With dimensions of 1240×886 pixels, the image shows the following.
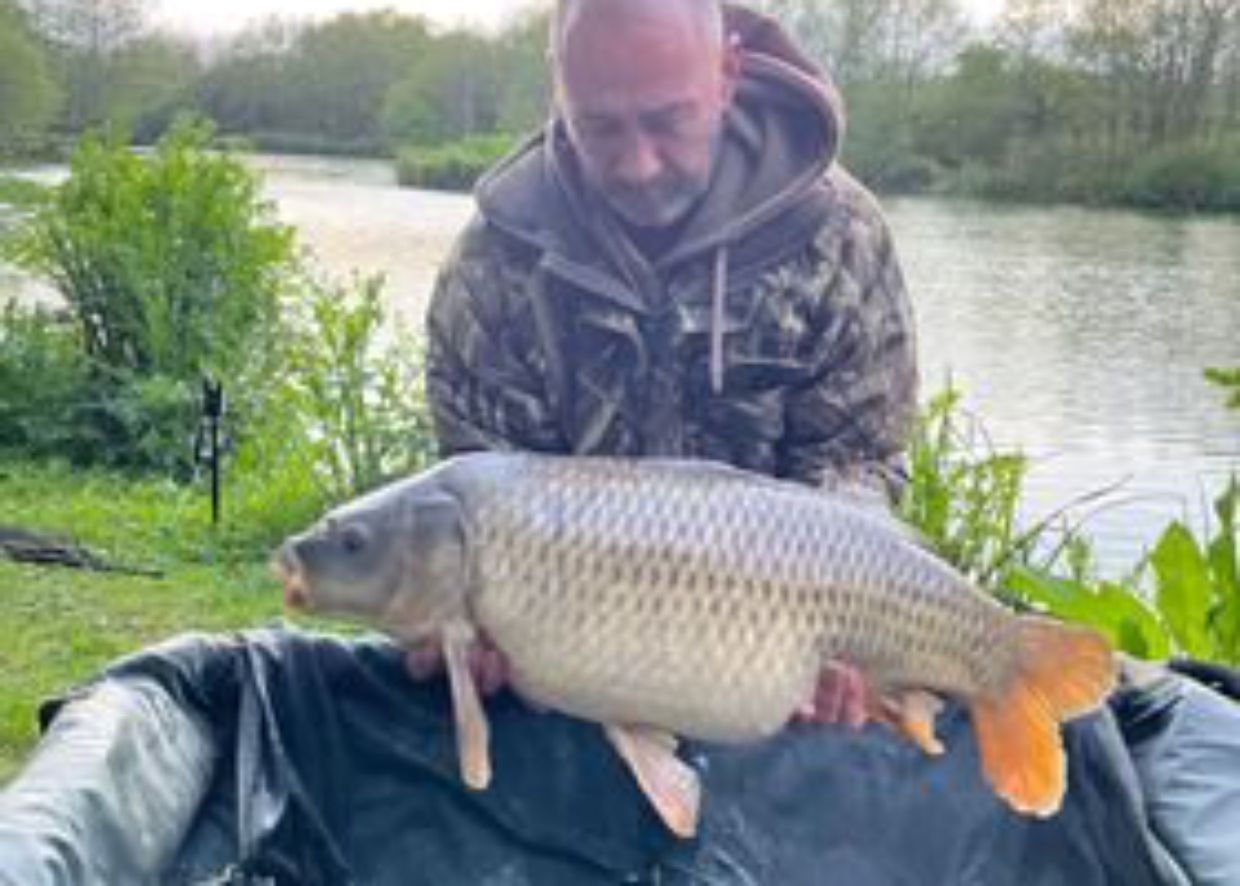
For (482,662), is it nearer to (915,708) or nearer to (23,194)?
(915,708)

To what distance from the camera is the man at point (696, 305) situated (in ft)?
6.97

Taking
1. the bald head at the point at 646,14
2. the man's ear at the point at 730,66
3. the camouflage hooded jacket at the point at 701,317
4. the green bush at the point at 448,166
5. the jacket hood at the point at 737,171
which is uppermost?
the bald head at the point at 646,14

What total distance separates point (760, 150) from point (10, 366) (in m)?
3.94

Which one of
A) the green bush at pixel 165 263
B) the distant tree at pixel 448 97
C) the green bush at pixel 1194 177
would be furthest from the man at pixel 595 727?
the distant tree at pixel 448 97

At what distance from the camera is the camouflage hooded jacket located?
2.13 meters

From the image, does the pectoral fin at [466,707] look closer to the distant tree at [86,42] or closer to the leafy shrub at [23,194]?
the leafy shrub at [23,194]

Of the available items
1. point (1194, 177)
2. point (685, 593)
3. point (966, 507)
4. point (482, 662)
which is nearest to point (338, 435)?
point (966, 507)

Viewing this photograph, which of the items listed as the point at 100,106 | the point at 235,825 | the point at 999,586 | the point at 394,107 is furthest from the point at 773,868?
the point at 394,107

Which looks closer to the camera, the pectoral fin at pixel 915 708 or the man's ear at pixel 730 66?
the pectoral fin at pixel 915 708

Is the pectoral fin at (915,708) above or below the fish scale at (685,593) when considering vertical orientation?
below

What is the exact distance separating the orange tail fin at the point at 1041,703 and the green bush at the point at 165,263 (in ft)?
14.3

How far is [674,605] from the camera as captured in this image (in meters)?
1.54

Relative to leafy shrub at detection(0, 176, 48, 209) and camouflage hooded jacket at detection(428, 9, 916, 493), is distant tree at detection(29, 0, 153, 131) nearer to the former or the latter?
leafy shrub at detection(0, 176, 48, 209)

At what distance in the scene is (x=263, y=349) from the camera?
587 cm
